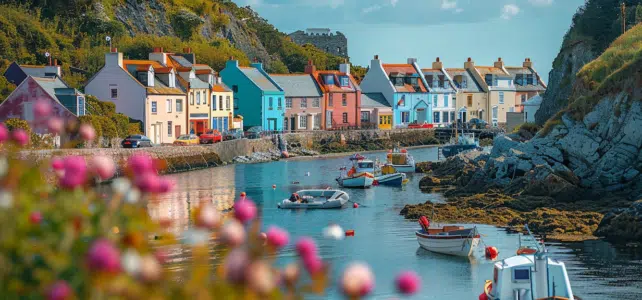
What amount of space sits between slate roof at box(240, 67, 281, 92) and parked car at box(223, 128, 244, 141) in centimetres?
605

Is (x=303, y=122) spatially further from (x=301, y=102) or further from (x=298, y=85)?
(x=298, y=85)

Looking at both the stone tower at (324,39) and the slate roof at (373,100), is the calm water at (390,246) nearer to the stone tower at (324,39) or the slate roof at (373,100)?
the slate roof at (373,100)

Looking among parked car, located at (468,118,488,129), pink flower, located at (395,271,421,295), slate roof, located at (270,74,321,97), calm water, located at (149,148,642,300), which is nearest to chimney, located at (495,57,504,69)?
parked car, located at (468,118,488,129)

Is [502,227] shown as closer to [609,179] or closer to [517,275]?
[609,179]

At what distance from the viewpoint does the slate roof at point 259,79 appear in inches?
3065

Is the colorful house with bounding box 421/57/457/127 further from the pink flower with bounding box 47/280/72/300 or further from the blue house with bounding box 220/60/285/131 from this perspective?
the pink flower with bounding box 47/280/72/300

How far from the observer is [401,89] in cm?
9369

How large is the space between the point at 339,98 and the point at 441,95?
15747 millimetres

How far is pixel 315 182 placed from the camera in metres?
52.8

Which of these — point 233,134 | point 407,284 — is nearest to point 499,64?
point 233,134

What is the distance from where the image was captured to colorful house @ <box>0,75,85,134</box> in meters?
55.1

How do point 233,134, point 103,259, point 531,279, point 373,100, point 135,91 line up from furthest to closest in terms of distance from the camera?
point 373,100 → point 233,134 → point 135,91 → point 531,279 → point 103,259

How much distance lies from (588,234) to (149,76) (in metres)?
36.6

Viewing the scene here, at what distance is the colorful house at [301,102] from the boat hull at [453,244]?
170 feet
